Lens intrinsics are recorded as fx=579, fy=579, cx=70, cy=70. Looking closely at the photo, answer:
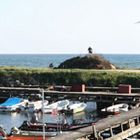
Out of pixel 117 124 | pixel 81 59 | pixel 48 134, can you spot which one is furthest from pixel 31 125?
pixel 81 59

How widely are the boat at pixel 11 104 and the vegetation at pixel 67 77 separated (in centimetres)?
825

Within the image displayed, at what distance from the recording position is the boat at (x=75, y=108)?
62.5 meters

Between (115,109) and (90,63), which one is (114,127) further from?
(90,63)

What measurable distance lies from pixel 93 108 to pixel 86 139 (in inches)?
1453

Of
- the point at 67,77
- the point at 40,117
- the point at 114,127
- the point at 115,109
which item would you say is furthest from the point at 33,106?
the point at 114,127

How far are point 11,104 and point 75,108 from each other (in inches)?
282

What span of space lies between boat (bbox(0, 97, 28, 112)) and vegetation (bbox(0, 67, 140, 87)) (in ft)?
27.1

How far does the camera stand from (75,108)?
206 ft

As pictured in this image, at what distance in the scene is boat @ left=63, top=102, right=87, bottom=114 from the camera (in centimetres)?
6253

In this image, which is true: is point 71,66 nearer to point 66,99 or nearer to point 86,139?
point 66,99

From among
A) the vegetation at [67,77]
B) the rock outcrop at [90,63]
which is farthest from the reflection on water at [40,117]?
the rock outcrop at [90,63]

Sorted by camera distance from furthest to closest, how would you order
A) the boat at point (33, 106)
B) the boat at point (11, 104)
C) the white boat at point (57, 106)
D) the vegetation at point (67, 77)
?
the vegetation at point (67, 77) < the boat at point (11, 104) < the boat at point (33, 106) < the white boat at point (57, 106)

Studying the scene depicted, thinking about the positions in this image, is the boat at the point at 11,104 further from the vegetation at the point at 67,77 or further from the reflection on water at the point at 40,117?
the vegetation at the point at 67,77

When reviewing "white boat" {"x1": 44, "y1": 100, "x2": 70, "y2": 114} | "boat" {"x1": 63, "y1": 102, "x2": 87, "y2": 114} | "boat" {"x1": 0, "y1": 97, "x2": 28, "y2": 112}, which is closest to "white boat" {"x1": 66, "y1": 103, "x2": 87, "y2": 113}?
"boat" {"x1": 63, "y1": 102, "x2": 87, "y2": 114}
